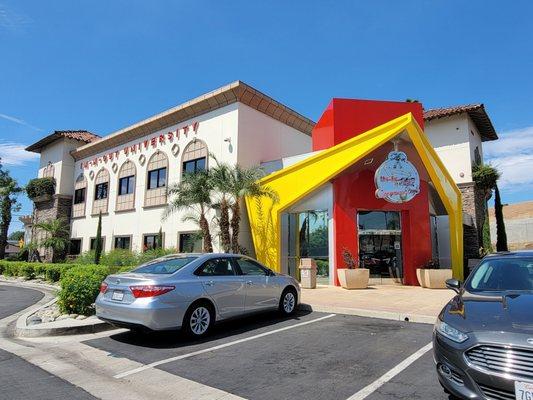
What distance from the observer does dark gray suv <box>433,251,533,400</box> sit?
3295mm

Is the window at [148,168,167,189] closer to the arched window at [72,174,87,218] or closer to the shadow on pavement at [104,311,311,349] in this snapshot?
the arched window at [72,174,87,218]

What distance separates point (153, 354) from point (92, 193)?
24522mm

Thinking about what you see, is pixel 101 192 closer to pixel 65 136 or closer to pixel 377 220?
pixel 65 136

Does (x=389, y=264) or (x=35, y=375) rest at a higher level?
(x=389, y=264)

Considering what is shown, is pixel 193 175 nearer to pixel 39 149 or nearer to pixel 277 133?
pixel 277 133

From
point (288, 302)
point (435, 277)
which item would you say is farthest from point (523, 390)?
point (435, 277)

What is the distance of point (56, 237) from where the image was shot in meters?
27.1

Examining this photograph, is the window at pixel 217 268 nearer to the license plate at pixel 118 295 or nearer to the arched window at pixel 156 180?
the license plate at pixel 118 295

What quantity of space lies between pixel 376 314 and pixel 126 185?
20251mm

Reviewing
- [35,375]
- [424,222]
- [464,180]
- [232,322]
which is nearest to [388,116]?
[424,222]

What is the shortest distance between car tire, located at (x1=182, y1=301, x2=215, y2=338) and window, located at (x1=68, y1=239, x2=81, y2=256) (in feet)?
80.9

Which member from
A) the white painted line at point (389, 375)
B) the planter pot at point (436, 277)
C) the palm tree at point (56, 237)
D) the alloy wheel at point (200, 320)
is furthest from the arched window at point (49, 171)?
the white painted line at point (389, 375)

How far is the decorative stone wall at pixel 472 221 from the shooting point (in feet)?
71.6

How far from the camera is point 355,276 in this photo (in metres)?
14.4
